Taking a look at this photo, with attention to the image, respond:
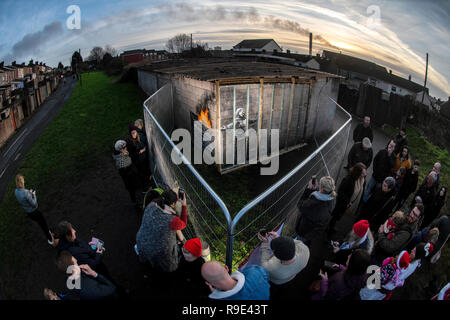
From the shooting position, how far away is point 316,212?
3.39 m

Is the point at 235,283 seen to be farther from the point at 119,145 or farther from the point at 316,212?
the point at 119,145

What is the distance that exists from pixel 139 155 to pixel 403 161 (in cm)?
677

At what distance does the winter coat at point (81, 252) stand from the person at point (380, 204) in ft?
16.2

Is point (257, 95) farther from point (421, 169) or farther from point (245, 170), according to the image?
point (421, 169)

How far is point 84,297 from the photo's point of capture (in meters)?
2.49

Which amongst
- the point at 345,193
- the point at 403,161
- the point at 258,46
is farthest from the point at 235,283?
the point at 258,46

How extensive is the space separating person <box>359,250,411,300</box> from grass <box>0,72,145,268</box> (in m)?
5.97

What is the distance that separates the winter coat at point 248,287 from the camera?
6.33ft

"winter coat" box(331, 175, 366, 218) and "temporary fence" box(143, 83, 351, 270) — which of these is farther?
"winter coat" box(331, 175, 366, 218)

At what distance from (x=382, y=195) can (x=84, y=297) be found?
506cm

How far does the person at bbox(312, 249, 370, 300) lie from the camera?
237 cm

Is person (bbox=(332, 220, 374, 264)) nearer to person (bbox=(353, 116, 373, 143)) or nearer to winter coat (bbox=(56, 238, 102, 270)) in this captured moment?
winter coat (bbox=(56, 238, 102, 270))

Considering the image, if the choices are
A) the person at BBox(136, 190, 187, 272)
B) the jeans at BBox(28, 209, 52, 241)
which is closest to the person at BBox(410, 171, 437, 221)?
the person at BBox(136, 190, 187, 272)
